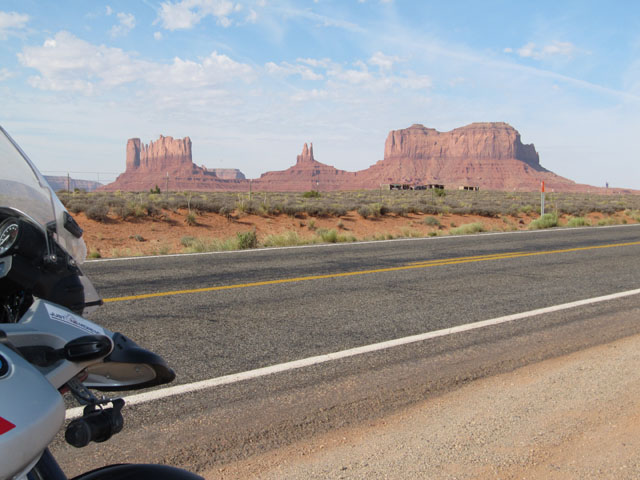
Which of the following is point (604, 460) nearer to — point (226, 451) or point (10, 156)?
point (226, 451)

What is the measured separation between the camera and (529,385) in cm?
410

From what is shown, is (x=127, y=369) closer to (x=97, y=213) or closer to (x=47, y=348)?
(x=47, y=348)

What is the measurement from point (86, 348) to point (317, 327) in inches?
168

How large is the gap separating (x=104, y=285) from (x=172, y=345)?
10.2ft

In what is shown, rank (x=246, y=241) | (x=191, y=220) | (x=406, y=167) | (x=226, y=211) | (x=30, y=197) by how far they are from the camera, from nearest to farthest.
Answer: (x=30, y=197)
(x=246, y=241)
(x=191, y=220)
(x=226, y=211)
(x=406, y=167)

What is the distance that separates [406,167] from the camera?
178 m

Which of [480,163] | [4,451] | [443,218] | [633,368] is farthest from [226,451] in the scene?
[480,163]

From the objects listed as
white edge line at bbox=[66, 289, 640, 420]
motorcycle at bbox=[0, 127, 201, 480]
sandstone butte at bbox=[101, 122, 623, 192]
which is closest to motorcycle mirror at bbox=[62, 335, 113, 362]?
motorcycle at bbox=[0, 127, 201, 480]

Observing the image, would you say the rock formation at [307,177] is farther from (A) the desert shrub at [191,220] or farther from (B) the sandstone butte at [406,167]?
(A) the desert shrub at [191,220]

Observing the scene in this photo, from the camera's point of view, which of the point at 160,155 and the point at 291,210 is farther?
the point at 160,155

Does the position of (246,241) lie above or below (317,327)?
above

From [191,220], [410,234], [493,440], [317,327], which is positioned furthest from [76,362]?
[191,220]

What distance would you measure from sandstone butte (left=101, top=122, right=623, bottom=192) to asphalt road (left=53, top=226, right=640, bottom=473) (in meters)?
155

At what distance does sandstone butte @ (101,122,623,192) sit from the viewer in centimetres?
16562
